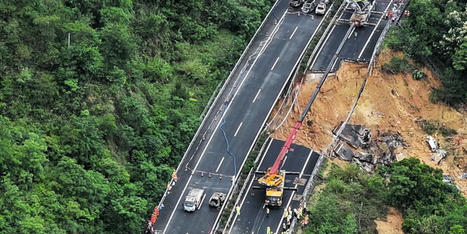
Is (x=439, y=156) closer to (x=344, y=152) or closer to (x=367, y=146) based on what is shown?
(x=367, y=146)

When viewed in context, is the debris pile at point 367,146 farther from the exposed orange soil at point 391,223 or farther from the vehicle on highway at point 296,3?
the vehicle on highway at point 296,3

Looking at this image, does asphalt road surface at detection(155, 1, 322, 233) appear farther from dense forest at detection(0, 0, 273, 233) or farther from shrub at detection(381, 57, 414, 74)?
shrub at detection(381, 57, 414, 74)

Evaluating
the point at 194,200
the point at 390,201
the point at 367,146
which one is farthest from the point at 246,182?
the point at 367,146

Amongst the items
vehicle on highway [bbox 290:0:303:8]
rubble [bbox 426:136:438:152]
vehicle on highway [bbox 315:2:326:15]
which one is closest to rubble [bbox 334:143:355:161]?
rubble [bbox 426:136:438:152]

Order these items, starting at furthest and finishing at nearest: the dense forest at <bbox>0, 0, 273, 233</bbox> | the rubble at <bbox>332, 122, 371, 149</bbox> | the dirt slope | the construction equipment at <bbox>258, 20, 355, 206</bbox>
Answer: the dirt slope, the rubble at <bbox>332, 122, 371, 149</bbox>, the construction equipment at <bbox>258, 20, 355, 206</bbox>, the dense forest at <bbox>0, 0, 273, 233</bbox>

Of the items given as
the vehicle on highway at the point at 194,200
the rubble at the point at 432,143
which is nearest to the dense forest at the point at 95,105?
the vehicle on highway at the point at 194,200

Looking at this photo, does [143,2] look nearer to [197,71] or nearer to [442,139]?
[197,71]
